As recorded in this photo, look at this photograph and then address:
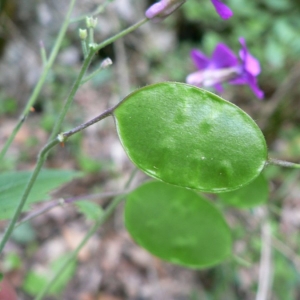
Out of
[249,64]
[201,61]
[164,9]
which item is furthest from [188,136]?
[201,61]

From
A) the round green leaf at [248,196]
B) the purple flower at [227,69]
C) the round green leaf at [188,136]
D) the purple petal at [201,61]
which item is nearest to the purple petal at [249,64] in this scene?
the purple flower at [227,69]

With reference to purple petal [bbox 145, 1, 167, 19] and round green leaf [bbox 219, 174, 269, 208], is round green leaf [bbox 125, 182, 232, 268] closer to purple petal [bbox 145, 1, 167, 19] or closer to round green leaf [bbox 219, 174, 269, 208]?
round green leaf [bbox 219, 174, 269, 208]

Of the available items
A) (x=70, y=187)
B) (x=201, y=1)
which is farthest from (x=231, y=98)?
(x=70, y=187)

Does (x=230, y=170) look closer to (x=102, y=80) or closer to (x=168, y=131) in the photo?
(x=168, y=131)

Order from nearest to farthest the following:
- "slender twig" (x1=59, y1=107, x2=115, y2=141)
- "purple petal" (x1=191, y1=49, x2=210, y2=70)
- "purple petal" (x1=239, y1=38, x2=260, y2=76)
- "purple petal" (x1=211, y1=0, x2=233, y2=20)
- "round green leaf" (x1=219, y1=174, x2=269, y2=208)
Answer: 1. "slender twig" (x1=59, y1=107, x2=115, y2=141)
2. "purple petal" (x1=211, y1=0, x2=233, y2=20)
3. "round green leaf" (x1=219, y1=174, x2=269, y2=208)
4. "purple petal" (x1=239, y1=38, x2=260, y2=76)
5. "purple petal" (x1=191, y1=49, x2=210, y2=70)

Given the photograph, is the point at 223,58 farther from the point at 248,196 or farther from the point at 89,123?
the point at 89,123

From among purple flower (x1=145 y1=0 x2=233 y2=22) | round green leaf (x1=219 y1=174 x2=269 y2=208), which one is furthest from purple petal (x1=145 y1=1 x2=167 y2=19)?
round green leaf (x1=219 y1=174 x2=269 y2=208)
